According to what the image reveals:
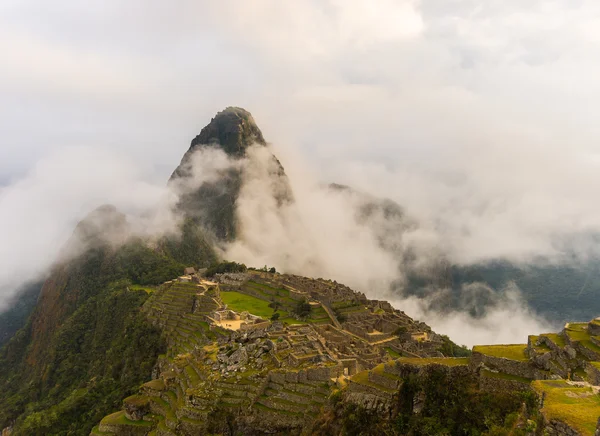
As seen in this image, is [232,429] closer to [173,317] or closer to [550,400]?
[550,400]

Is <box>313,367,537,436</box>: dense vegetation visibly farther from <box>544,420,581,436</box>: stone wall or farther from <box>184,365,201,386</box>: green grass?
<box>184,365,201,386</box>: green grass

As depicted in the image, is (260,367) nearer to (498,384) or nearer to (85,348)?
(498,384)

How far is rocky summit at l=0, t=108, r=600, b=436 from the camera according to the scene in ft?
57.3

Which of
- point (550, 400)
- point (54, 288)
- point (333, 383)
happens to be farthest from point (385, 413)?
point (54, 288)

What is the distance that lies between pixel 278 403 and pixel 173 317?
137ft

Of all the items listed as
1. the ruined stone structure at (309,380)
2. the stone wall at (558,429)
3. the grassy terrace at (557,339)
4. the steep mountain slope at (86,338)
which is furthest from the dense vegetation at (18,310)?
the stone wall at (558,429)

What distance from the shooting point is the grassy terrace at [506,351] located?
18448 millimetres

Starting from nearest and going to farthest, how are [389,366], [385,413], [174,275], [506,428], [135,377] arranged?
[506,428], [385,413], [389,366], [135,377], [174,275]

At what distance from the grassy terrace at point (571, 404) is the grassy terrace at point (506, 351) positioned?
403 centimetres

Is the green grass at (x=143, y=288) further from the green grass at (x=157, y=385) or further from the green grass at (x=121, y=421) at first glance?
the green grass at (x=157, y=385)

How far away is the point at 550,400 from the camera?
1223 centimetres

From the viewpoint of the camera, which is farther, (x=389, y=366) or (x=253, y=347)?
(x=253, y=347)

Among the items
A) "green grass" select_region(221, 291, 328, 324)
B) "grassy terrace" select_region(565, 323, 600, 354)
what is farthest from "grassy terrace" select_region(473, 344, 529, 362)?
"green grass" select_region(221, 291, 328, 324)

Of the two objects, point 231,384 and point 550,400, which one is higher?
point 550,400
